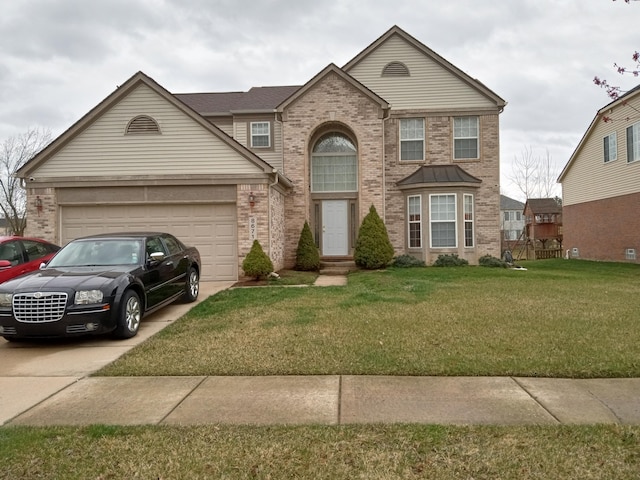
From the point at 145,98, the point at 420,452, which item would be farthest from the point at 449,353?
the point at 145,98

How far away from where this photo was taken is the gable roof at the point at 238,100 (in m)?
19.2

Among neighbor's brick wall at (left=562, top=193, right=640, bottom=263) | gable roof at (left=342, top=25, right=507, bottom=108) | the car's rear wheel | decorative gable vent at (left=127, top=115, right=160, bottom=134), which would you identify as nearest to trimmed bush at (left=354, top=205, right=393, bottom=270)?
gable roof at (left=342, top=25, right=507, bottom=108)

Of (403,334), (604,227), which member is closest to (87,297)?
(403,334)

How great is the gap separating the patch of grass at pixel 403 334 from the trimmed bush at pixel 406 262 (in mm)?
5749

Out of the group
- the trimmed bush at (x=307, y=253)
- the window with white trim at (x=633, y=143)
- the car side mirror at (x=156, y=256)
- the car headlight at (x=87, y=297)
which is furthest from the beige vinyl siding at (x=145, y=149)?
the window with white trim at (x=633, y=143)

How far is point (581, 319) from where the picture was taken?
299 inches

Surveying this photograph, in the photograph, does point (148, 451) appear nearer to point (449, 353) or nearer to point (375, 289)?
point (449, 353)

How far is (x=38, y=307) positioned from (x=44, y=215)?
8633mm

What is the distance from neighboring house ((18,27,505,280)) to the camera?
13.7 m

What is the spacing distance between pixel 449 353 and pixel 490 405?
159 cm

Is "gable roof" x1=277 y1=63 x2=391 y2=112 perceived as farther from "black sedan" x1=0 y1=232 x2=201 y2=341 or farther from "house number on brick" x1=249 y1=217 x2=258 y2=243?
"black sedan" x1=0 y1=232 x2=201 y2=341

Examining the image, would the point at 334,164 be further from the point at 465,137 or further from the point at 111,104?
the point at 111,104

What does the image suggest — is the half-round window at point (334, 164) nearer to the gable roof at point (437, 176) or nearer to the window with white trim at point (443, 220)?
the gable roof at point (437, 176)

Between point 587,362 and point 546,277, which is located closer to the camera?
point 587,362
